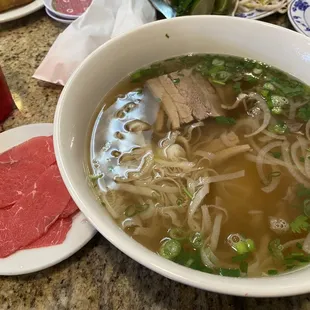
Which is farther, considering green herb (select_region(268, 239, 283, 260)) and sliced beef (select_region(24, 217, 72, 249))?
sliced beef (select_region(24, 217, 72, 249))

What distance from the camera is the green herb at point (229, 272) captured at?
3.38ft

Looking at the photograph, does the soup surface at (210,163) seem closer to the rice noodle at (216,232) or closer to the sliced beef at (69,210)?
the rice noodle at (216,232)

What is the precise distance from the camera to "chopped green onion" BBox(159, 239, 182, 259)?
3.56 feet

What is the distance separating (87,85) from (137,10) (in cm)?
69

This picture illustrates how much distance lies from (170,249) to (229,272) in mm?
162

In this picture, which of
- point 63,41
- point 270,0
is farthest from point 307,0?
point 63,41

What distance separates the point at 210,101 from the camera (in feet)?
4.91

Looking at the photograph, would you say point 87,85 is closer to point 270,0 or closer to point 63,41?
point 63,41

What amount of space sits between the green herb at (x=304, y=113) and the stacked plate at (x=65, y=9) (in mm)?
1105

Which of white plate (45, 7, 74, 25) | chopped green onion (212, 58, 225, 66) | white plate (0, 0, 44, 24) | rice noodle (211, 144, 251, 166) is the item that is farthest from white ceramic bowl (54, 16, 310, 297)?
white plate (0, 0, 44, 24)

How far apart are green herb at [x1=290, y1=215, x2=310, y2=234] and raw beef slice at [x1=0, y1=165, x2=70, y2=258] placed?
0.68 meters

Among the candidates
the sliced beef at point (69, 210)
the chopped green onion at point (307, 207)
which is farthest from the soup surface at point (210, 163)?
the sliced beef at point (69, 210)

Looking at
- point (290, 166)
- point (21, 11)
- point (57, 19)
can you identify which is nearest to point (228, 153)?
point (290, 166)

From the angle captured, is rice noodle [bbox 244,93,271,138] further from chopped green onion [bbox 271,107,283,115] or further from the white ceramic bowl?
the white ceramic bowl
